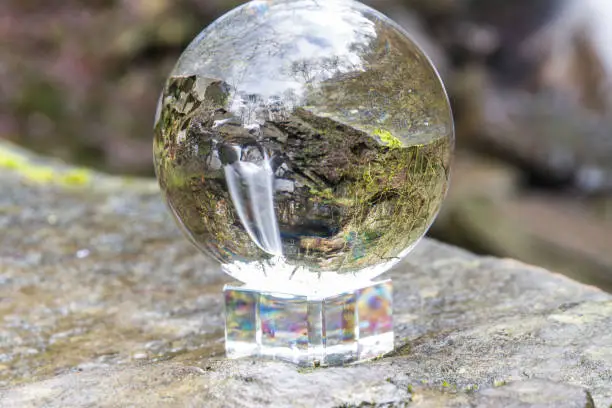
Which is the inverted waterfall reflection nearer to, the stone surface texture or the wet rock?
the stone surface texture

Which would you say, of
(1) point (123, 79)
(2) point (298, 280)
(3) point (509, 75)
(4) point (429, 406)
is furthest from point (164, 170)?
(3) point (509, 75)

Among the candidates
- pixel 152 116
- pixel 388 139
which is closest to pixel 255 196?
pixel 388 139

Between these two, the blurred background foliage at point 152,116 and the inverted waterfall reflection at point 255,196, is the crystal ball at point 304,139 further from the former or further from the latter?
the blurred background foliage at point 152,116

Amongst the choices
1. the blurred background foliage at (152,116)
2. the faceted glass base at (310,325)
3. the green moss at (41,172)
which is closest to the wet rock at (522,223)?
the blurred background foliage at (152,116)

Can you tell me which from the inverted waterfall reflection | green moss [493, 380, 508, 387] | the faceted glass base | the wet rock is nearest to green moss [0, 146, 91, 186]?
the faceted glass base

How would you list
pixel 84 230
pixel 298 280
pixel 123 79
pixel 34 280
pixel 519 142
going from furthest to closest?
1. pixel 519 142
2. pixel 123 79
3. pixel 84 230
4. pixel 34 280
5. pixel 298 280

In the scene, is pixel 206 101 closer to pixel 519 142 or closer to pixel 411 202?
pixel 411 202

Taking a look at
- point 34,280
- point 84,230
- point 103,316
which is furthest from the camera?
point 84,230
